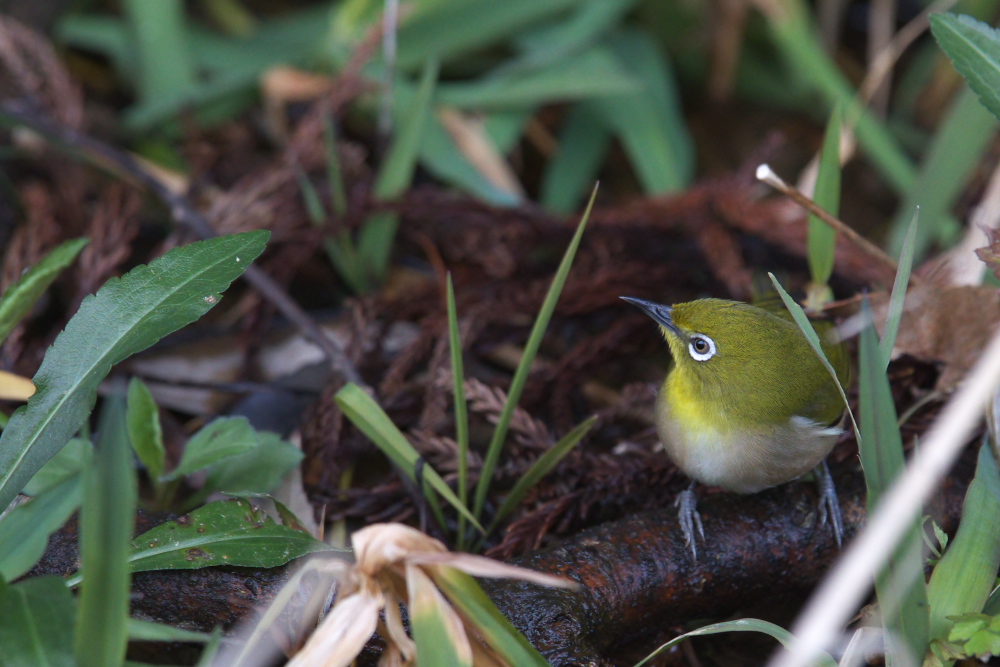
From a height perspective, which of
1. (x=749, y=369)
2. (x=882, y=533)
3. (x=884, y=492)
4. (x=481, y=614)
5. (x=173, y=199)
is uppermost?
(x=173, y=199)

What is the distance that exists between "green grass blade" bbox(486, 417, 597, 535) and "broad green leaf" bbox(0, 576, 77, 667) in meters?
1.08

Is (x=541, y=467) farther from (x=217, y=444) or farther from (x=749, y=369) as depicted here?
(x=217, y=444)

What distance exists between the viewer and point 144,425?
7.30ft

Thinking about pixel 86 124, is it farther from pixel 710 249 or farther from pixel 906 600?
pixel 906 600

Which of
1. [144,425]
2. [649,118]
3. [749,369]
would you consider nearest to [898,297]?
[749,369]

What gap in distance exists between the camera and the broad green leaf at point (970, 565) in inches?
66.9

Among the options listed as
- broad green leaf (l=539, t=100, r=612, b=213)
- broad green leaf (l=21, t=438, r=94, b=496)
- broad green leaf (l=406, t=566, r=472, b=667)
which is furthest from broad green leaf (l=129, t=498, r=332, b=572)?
broad green leaf (l=539, t=100, r=612, b=213)

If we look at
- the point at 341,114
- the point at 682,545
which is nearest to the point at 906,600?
the point at 682,545

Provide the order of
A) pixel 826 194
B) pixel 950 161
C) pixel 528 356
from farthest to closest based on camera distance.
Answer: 1. pixel 950 161
2. pixel 826 194
3. pixel 528 356

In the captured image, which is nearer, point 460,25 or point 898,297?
point 898,297

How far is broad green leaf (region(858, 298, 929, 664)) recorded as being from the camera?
1.40 m

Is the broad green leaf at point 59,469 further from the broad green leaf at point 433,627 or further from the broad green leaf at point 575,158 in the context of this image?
the broad green leaf at point 575,158

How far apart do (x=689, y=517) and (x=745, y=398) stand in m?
0.38

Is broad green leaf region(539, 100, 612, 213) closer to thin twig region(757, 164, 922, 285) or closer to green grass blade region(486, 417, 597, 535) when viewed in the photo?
thin twig region(757, 164, 922, 285)
